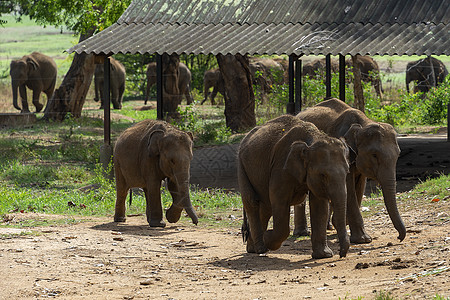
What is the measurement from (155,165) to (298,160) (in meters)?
3.47

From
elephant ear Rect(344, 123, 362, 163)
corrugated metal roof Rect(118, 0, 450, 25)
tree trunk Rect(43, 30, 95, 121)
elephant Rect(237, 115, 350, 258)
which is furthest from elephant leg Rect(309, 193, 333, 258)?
tree trunk Rect(43, 30, 95, 121)

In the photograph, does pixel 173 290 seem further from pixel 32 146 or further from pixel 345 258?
pixel 32 146

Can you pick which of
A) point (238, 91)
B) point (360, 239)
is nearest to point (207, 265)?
point (360, 239)

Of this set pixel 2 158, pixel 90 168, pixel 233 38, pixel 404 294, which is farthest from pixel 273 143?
pixel 2 158

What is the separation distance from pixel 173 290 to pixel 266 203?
6.93 feet

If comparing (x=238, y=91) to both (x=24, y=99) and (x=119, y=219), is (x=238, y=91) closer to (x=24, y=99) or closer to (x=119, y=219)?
(x=24, y=99)

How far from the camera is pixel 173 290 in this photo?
7664 millimetres

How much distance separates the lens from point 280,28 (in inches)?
667

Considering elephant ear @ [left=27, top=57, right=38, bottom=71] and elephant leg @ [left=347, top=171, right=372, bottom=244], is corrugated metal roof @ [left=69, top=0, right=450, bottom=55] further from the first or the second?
elephant ear @ [left=27, top=57, right=38, bottom=71]

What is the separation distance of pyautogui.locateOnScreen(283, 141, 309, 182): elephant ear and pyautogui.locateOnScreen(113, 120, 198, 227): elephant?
A: 2523 mm

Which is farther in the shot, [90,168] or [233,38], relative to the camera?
[90,168]

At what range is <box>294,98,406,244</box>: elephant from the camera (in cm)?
934

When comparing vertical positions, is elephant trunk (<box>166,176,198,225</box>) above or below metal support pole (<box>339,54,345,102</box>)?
below

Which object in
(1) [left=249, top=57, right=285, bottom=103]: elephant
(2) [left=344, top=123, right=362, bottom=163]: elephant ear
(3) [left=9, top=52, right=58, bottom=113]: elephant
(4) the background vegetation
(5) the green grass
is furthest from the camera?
(5) the green grass
